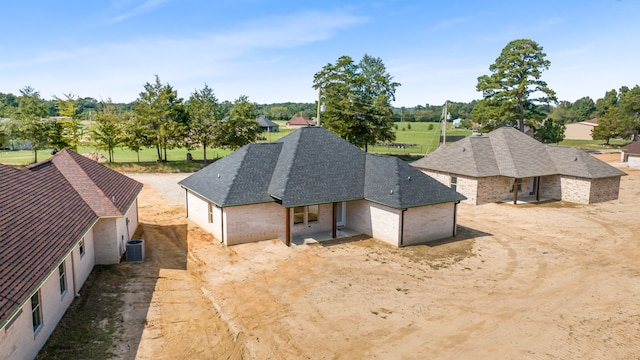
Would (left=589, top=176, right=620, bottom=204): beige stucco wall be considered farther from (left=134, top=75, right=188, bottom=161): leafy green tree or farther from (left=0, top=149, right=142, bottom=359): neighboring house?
(left=134, top=75, right=188, bottom=161): leafy green tree

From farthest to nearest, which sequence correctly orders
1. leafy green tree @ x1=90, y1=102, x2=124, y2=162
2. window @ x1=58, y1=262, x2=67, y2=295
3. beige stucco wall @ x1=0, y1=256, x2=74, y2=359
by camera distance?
leafy green tree @ x1=90, y1=102, x2=124, y2=162, window @ x1=58, y1=262, x2=67, y2=295, beige stucco wall @ x1=0, y1=256, x2=74, y2=359

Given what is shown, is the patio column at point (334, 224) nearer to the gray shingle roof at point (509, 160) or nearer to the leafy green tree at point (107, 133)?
the gray shingle roof at point (509, 160)

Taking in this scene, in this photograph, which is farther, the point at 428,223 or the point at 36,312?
the point at 428,223

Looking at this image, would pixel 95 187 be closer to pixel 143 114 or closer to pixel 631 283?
pixel 631 283

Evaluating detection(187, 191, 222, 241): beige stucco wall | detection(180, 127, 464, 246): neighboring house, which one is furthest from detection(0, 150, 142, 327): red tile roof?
detection(180, 127, 464, 246): neighboring house

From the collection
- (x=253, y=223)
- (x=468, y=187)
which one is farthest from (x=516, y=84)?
(x=253, y=223)

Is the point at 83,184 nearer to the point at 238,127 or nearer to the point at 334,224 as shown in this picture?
the point at 334,224
